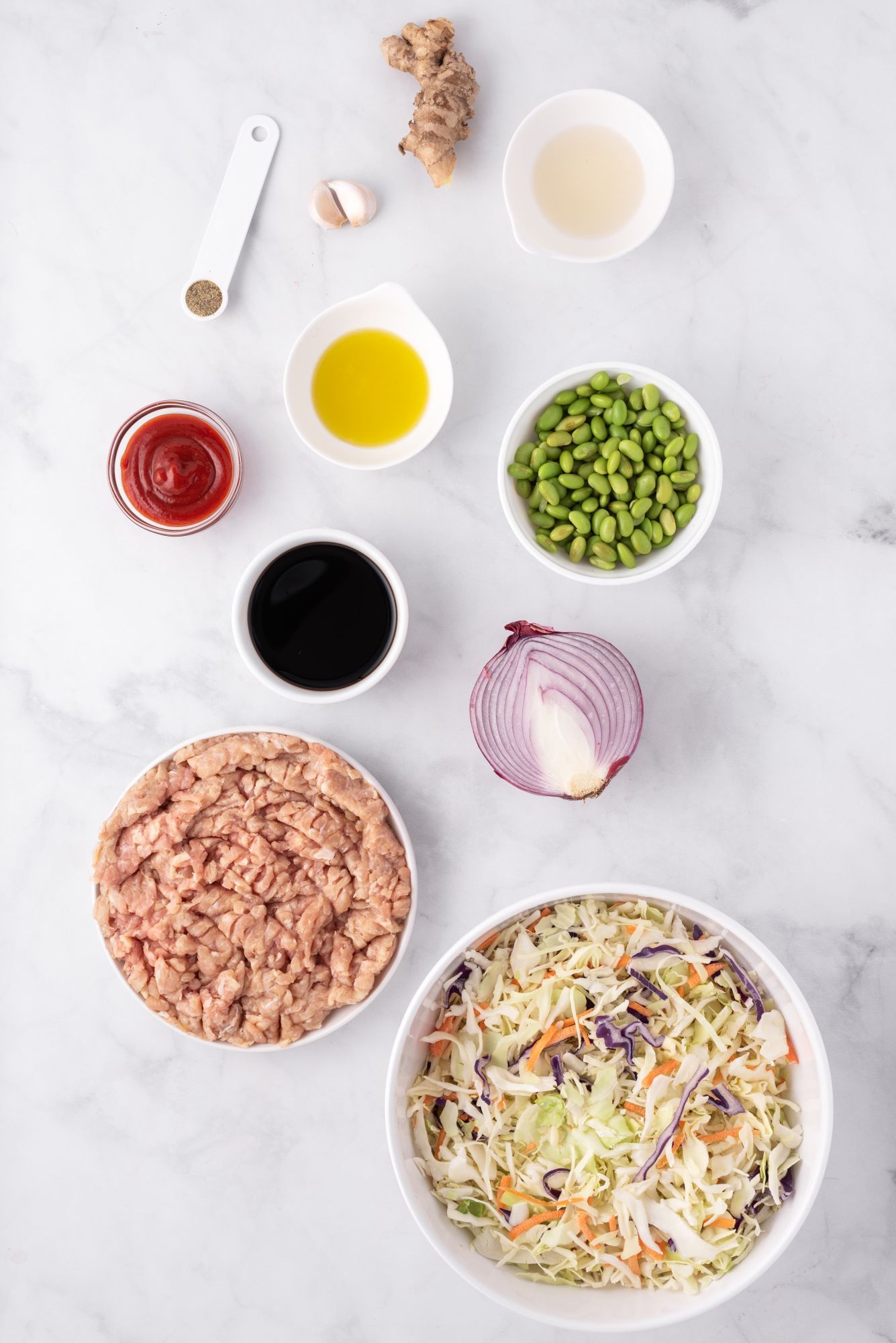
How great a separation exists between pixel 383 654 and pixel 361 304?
0.90 meters

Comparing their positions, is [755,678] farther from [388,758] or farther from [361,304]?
[361,304]

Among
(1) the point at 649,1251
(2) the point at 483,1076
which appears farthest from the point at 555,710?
(1) the point at 649,1251

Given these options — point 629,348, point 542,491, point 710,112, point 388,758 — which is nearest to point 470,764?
point 388,758

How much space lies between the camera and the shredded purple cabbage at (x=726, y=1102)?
2.26 metres

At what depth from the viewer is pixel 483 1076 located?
90.9 inches

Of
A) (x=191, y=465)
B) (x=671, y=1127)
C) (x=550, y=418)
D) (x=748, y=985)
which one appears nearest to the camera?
(x=671, y=1127)

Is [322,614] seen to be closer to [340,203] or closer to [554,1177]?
[340,203]

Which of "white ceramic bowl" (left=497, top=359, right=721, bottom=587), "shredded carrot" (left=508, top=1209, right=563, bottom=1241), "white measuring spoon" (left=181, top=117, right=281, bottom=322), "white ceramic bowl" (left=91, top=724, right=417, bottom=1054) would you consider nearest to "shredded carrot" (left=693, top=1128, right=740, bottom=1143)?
"shredded carrot" (left=508, top=1209, right=563, bottom=1241)

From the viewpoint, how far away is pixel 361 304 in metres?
2.56

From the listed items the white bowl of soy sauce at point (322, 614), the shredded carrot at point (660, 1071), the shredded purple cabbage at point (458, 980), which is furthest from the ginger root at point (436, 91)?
the shredded carrot at point (660, 1071)

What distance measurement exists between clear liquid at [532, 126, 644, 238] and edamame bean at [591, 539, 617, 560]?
2.76ft

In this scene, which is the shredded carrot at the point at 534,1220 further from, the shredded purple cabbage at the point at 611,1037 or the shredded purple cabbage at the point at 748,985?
the shredded purple cabbage at the point at 748,985

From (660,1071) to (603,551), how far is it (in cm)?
123

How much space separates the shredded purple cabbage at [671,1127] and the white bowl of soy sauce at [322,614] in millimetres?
1206
